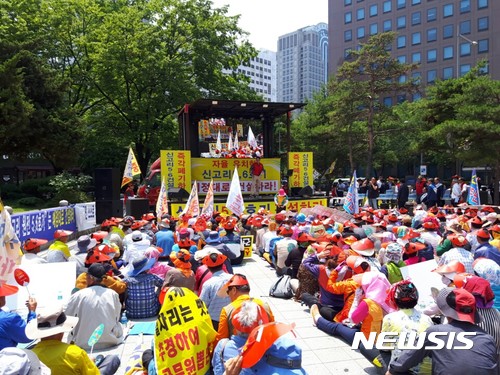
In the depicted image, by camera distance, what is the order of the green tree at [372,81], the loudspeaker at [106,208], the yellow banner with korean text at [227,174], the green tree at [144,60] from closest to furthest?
the loudspeaker at [106,208]
the yellow banner with korean text at [227,174]
the green tree at [144,60]
the green tree at [372,81]

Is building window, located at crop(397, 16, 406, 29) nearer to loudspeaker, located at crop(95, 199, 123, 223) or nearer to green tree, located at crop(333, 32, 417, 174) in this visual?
green tree, located at crop(333, 32, 417, 174)

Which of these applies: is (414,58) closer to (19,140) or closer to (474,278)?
(19,140)

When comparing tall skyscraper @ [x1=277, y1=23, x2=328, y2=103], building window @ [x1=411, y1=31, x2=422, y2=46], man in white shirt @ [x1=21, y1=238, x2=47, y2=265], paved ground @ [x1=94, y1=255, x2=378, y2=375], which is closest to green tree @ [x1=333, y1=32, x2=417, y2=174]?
paved ground @ [x1=94, y1=255, x2=378, y2=375]

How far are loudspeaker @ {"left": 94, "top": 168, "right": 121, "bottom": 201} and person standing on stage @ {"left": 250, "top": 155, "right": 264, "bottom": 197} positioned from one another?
6236 millimetres

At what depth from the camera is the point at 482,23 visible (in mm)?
57219

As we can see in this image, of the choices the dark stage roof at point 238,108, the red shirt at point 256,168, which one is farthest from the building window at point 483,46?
the red shirt at point 256,168

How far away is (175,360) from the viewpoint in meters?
3.46

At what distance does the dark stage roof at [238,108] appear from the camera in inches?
753

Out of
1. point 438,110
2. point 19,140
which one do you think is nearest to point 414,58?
point 438,110

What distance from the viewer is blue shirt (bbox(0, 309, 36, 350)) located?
152 inches

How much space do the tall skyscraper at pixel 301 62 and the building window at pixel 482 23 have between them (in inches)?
→ 4660

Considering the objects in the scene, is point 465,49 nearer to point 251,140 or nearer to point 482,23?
point 482,23

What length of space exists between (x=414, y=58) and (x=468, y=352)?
6830cm

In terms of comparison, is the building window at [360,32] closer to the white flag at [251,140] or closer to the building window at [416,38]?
the building window at [416,38]
